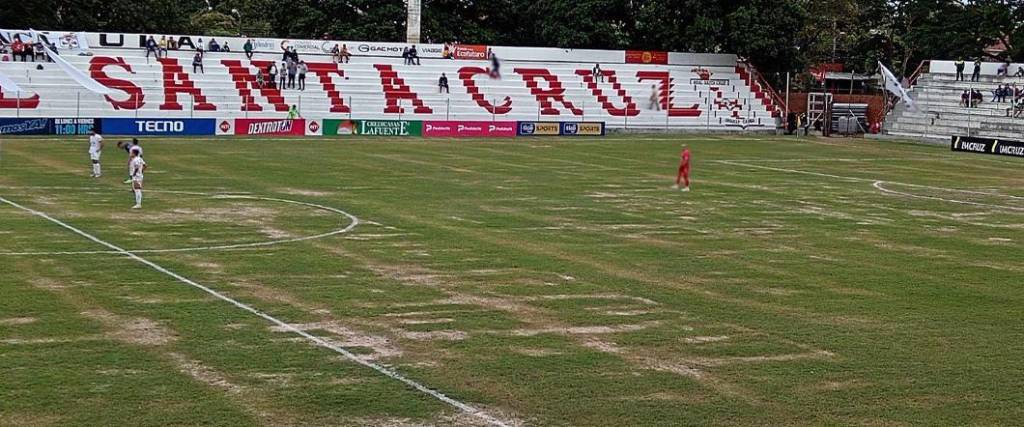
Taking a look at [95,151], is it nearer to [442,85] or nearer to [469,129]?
[469,129]

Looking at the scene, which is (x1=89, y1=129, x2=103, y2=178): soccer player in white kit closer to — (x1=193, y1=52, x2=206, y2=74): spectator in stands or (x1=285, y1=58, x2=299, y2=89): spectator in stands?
(x1=193, y1=52, x2=206, y2=74): spectator in stands

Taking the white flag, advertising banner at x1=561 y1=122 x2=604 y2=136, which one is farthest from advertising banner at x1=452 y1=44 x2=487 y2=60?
the white flag

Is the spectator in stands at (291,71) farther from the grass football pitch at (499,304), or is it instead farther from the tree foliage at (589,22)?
the grass football pitch at (499,304)

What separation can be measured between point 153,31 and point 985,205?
199 feet

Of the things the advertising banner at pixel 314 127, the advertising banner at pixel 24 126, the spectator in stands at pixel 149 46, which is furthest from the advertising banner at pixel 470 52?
the advertising banner at pixel 24 126

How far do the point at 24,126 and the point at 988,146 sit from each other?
46.1m

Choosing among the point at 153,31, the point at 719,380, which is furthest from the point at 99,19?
the point at 719,380

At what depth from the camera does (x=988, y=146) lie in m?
63.0

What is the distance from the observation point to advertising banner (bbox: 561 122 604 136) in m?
71.6

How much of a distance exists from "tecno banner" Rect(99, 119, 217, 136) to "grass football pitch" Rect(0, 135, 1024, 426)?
20812 mm

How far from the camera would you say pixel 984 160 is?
57844mm

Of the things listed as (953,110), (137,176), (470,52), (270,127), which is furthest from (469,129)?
(137,176)

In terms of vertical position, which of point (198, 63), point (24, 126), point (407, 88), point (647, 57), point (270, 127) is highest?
point (647, 57)

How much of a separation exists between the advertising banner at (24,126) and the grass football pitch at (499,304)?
19282 mm
